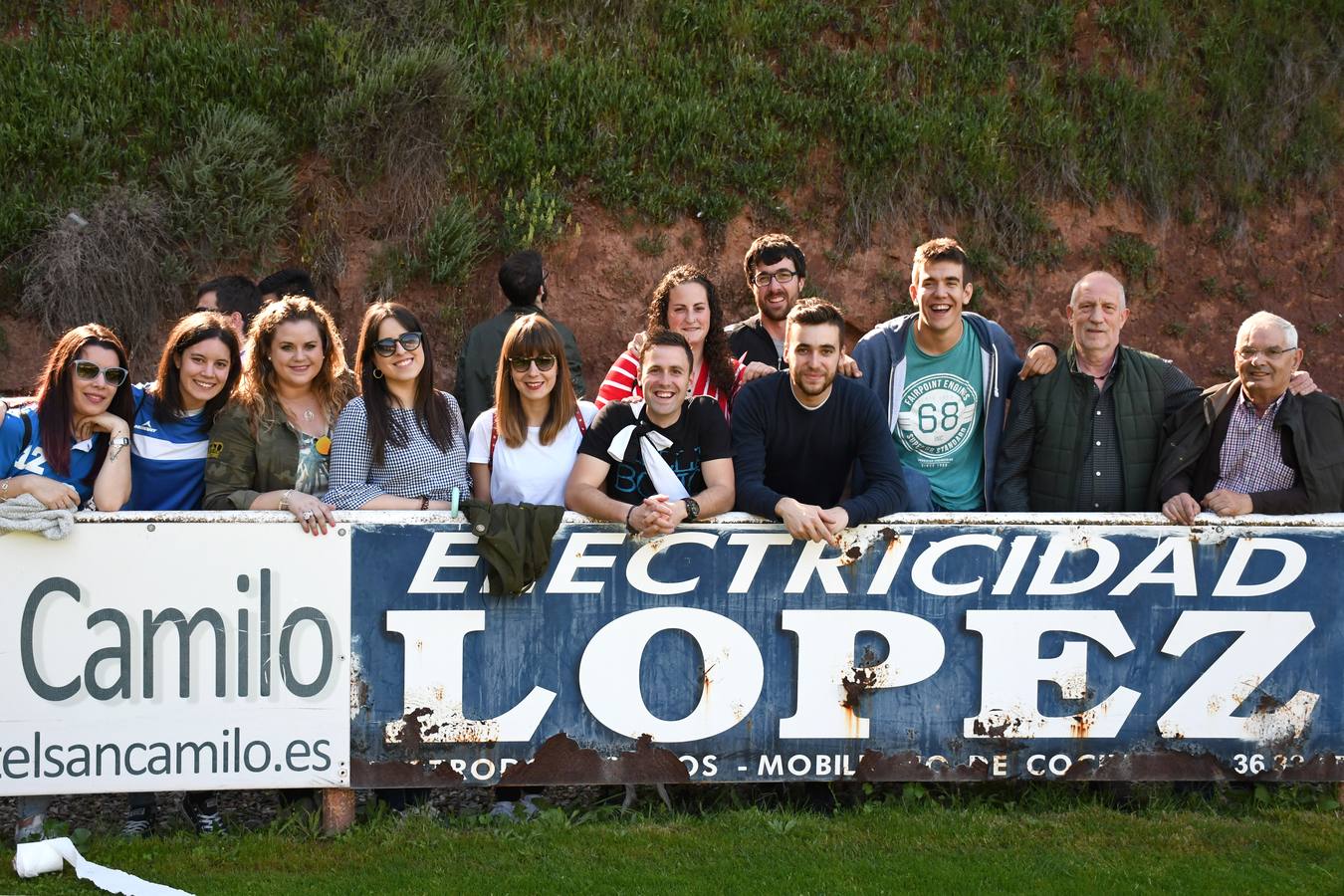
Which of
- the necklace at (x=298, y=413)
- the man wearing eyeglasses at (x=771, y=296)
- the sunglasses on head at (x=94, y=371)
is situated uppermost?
the man wearing eyeglasses at (x=771, y=296)

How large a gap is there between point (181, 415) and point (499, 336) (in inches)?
93.3

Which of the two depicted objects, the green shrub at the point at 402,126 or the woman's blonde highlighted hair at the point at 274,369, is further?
the green shrub at the point at 402,126

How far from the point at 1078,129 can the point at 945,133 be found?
1.33 m

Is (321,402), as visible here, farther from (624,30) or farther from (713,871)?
(624,30)

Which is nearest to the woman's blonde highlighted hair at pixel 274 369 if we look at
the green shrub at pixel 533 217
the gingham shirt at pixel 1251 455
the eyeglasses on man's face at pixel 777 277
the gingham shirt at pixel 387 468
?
the gingham shirt at pixel 387 468

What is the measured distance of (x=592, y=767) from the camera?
4.95m

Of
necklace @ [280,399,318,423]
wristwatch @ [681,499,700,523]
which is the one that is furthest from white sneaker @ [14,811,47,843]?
wristwatch @ [681,499,700,523]

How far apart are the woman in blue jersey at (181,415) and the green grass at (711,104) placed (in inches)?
235

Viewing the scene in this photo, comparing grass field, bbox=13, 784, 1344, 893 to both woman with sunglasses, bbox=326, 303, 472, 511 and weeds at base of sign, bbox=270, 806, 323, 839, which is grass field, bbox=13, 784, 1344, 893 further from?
woman with sunglasses, bbox=326, 303, 472, 511

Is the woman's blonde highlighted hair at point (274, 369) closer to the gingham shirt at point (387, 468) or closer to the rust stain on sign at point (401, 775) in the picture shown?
the gingham shirt at point (387, 468)

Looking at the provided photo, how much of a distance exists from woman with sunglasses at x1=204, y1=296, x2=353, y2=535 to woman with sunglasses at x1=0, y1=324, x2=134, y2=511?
36cm

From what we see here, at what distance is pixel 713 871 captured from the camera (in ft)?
14.9

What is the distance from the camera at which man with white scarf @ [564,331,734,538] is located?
5055 mm

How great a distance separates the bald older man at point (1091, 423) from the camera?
553 cm
